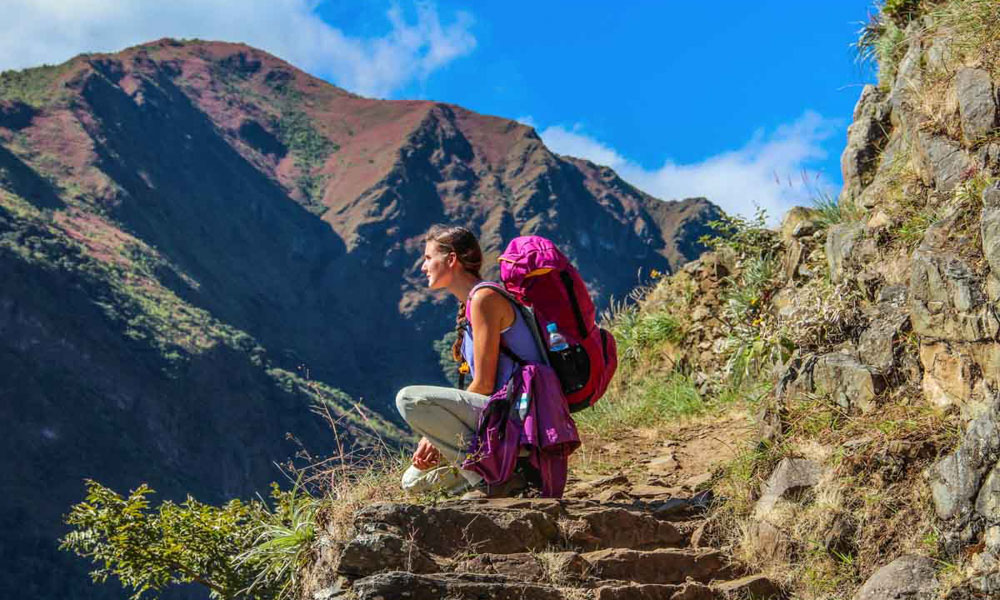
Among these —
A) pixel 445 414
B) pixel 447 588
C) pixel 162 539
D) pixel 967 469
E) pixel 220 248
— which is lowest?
pixel 162 539

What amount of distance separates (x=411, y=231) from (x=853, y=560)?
6133 inches

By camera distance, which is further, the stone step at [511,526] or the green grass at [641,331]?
the green grass at [641,331]

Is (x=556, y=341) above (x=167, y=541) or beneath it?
above

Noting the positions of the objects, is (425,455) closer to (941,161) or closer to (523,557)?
(523,557)

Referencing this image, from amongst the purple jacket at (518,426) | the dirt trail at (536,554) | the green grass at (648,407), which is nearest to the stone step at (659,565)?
A: the dirt trail at (536,554)

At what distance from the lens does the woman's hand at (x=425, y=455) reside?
14.2 ft

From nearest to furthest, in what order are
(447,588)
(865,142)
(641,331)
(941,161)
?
(447,588), (941,161), (865,142), (641,331)

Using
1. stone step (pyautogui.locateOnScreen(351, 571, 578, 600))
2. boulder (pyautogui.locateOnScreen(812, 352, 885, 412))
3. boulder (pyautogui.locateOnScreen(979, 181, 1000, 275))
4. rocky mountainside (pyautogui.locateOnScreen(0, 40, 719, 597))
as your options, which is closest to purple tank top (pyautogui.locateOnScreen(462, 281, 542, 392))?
stone step (pyautogui.locateOnScreen(351, 571, 578, 600))

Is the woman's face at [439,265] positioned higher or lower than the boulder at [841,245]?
lower

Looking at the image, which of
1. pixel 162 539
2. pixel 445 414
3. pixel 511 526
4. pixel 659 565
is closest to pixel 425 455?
pixel 445 414

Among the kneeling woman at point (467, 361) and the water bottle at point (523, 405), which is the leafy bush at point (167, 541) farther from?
the water bottle at point (523, 405)

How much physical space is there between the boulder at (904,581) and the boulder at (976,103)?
8.34ft

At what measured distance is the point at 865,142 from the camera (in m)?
7.14

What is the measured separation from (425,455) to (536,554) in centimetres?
76
